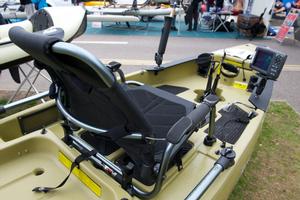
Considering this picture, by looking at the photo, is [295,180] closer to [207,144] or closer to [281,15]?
[207,144]

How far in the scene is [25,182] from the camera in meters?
1.56

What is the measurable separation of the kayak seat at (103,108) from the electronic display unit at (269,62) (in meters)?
1.17

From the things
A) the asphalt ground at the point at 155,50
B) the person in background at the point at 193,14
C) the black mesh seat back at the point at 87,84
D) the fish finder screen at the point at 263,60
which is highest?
the black mesh seat back at the point at 87,84

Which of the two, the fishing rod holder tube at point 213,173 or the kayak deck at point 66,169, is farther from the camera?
the kayak deck at point 66,169

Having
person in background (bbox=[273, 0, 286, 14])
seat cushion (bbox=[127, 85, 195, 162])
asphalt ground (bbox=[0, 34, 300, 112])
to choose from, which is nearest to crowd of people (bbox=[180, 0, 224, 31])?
asphalt ground (bbox=[0, 34, 300, 112])

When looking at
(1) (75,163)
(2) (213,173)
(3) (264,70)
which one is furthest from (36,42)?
(3) (264,70)

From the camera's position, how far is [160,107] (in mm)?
2045

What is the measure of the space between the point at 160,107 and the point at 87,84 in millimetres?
947

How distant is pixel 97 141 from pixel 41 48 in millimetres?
913

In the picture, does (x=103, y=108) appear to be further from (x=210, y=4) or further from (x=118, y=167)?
(x=210, y=4)

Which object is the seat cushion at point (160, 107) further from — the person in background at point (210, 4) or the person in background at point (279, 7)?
the person in background at point (279, 7)

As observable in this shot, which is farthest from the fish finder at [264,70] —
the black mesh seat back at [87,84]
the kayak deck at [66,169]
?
the black mesh seat back at [87,84]

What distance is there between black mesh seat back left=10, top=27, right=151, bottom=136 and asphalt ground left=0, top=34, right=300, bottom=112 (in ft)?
10.2

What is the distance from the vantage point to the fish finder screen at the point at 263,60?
7.68 ft
